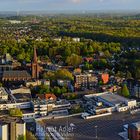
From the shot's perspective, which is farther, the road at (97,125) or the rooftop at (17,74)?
the rooftop at (17,74)

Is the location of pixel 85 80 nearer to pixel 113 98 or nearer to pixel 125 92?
pixel 125 92

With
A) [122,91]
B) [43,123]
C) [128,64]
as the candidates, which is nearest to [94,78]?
[122,91]

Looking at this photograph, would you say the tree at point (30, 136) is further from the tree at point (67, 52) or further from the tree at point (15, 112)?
the tree at point (67, 52)

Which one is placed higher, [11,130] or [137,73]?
[11,130]

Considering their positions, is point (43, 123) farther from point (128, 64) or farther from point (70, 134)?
point (128, 64)

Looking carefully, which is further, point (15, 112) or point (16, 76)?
point (16, 76)

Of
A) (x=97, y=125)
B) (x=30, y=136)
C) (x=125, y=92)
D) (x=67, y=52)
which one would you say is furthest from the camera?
(x=67, y=52)

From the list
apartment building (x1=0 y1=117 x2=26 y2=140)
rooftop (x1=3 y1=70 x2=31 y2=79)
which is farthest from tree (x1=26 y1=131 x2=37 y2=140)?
rooftop (x1=3 y1=70 x2=31 y2=79)

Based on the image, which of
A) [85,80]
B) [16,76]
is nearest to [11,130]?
[85,80]

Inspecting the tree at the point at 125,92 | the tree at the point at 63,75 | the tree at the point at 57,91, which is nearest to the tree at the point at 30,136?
the tree at the point at 57,91
